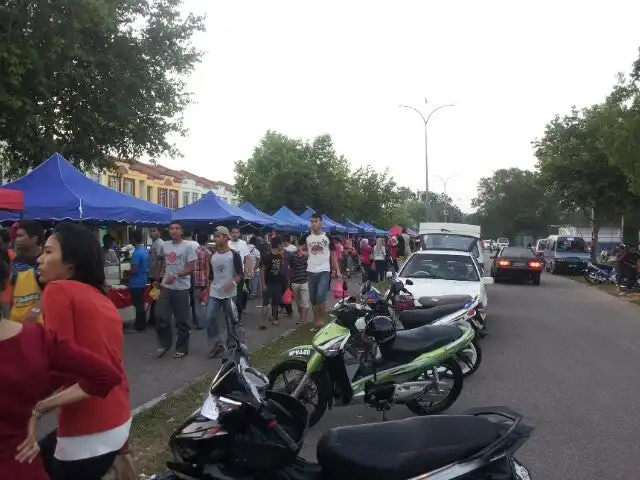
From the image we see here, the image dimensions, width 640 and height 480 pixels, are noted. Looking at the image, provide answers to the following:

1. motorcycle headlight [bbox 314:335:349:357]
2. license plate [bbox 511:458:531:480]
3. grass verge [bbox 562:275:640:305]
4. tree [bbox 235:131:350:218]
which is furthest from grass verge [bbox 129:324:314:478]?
tree [bbox 235:131:350:218]

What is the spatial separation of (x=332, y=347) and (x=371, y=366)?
57cm

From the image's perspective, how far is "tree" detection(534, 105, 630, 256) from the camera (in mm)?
30297

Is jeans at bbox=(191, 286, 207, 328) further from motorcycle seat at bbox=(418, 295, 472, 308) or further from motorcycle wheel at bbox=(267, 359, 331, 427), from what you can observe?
motorcycle wheel at bbox=(267, 359, 331, 427)

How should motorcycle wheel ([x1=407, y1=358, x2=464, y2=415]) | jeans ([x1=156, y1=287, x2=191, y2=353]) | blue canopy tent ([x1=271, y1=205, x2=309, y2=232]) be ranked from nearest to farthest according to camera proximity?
1. motorcycle wheel ([x1=407, y1=358, x2=464, y2=415])
2. jeans ([x1=156, y1=287, x2=191, y2=353])
3. blue canopy tent ([x1=271, y1=205, x2=309, y2=232])

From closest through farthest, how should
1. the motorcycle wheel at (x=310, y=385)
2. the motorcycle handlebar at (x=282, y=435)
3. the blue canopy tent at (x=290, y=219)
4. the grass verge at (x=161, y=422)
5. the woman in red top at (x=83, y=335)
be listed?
1. the woman in red top at (x=83, y=335)
2. the motorcycle handlebar at (x=282, y=435)
3. the grass verge at (x=161, y=422)
4. the motorcycle wheel at (x=310, y=385)
5. the blue canopy tent at (x=290, y=219)

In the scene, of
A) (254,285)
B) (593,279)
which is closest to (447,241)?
(254,285)

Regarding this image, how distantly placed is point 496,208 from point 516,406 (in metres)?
85.2

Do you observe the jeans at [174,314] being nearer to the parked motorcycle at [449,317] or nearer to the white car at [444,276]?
the parked motorcycle at [449,317]

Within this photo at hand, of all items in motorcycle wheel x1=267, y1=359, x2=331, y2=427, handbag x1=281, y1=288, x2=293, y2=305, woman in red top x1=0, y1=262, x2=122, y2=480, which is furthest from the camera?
handbag x1=281, y1=288, x2=293, y2=305

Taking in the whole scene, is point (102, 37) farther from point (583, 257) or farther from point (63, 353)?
point (583, 257)

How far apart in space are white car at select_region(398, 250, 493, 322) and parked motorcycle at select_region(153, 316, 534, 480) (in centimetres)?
668

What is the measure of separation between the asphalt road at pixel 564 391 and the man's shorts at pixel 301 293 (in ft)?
11.1

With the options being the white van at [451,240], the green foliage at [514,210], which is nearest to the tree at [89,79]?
the white van at [451,240]

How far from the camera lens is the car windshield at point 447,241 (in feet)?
59.5
